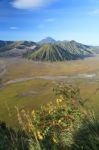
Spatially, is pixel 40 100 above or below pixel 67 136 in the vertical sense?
below

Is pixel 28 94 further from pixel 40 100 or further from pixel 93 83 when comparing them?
pixel 93 83

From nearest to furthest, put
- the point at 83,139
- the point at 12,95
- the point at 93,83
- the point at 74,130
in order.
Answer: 1. the point at 83,139
2. the point at 74,130
3. the point at 12,95
4. the point at 93,83

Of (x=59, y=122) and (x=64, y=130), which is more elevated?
(x=64, y=130)

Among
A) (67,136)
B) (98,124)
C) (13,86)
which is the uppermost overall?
(98,124)

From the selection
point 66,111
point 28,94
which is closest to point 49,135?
point 66,111

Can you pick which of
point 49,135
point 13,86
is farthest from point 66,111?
point 13,86

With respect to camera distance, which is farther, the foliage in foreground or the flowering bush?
the flowering bush

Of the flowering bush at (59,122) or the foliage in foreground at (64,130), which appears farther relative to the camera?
the flowering bush at (59,122)

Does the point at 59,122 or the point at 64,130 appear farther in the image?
→ the point at 59,122

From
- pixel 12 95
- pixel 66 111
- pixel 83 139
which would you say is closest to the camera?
pixel 83 139

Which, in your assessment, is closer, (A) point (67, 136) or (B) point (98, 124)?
(B) point (98, 124)
